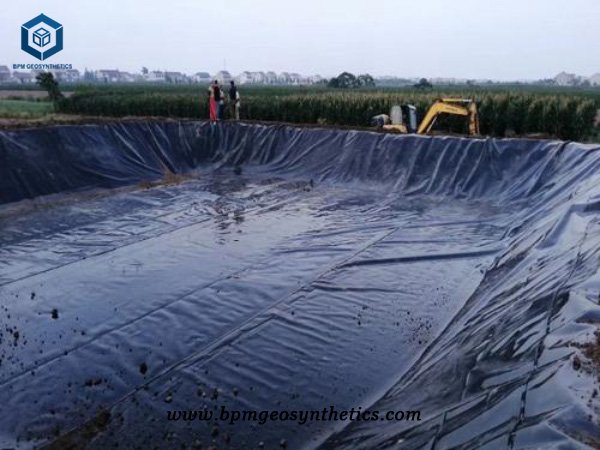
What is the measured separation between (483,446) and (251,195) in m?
8.90

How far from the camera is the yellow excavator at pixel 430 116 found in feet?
42.6

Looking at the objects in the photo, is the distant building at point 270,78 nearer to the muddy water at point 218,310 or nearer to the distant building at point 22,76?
the distant building at point 22,76

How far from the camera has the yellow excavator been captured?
42.6 ft

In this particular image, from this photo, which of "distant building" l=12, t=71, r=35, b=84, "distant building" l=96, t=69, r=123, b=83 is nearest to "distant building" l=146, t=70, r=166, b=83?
"distant building" l=96, t=69, r=123, b=83

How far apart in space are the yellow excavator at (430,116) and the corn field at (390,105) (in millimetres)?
2022

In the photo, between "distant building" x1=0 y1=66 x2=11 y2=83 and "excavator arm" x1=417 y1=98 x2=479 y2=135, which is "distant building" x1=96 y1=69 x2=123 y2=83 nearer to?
"distant building" x1=0 y1=66 x2=11 y2=83

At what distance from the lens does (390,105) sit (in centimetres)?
1769

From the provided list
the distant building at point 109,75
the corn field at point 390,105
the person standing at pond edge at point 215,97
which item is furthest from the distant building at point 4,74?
the person standing at pond edge at point 215,97

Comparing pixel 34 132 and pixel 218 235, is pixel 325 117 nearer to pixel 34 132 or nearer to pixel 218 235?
pixel 34 132

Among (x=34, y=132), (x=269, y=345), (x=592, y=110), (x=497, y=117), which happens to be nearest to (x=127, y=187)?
(x=34, y=132)

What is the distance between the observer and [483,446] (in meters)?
2.36

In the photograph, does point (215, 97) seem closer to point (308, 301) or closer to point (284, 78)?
point (308, 301)

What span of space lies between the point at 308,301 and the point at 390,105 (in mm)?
13270

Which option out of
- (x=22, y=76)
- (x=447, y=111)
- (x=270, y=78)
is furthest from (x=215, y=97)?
(x=270, y=78)
